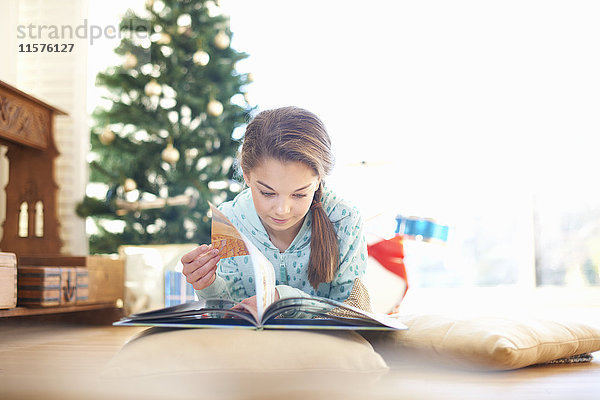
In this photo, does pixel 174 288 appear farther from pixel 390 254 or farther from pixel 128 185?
pixel 390 254

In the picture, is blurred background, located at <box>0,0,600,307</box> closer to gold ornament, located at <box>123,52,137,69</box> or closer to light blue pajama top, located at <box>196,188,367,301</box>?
gold ornament, located at <box>123,52,137,69</box>

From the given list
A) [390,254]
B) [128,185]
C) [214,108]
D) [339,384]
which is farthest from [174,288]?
[339,384]

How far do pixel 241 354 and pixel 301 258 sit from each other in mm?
479

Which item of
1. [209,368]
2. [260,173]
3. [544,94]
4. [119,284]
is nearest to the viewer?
[209,368]

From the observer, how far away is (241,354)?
1.03 m

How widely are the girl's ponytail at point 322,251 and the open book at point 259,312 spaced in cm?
23

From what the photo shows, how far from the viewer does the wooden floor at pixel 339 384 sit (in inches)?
37.0

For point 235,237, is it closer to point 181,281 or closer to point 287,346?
point 287,346

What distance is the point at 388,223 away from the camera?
343cm

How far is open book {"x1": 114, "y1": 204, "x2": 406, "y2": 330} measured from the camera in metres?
1.02

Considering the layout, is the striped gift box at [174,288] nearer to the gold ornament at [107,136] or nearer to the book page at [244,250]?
the gold ornament at [107,136]

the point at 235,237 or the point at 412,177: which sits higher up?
the point at 412,177

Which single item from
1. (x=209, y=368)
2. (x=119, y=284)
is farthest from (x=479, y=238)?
(x=209, y=368)

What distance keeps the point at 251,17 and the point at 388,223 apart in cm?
171
